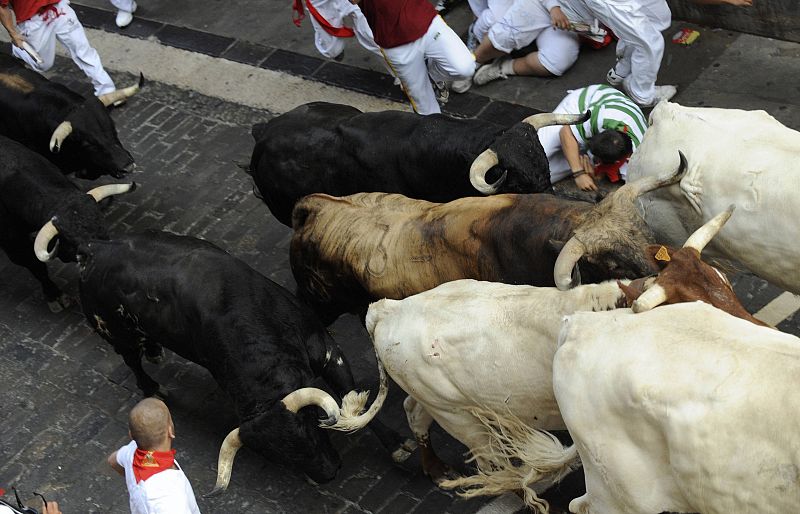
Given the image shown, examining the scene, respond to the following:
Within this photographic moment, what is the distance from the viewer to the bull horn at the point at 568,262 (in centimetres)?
507

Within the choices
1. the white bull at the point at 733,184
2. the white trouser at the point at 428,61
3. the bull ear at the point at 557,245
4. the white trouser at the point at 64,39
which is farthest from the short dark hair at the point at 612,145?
the white trouser at the point at 64,39

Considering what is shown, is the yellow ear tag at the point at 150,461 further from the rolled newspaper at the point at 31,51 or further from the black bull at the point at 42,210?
the rolled newspaper at the point at 31,51

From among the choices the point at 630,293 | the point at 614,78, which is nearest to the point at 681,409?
the point at 630,293

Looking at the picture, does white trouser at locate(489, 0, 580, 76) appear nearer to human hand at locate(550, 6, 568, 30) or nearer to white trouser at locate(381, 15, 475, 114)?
human hand at locate(550, 6, 568, 30)

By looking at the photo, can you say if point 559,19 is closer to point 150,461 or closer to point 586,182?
point 586,182

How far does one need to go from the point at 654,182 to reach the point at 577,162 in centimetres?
209

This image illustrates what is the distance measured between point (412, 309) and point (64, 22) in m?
6.34

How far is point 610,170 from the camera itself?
781 centimetres

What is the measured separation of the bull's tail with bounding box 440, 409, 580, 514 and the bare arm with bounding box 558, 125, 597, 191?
283 centimetres

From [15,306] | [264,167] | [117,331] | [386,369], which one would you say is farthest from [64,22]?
[386,369]

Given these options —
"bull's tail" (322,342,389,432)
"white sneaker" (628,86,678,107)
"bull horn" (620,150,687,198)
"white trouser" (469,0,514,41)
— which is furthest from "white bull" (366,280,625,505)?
"white trouser" (469,0,514,41)

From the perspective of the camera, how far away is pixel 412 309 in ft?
18.2

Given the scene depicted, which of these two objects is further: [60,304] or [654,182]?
[60,304]

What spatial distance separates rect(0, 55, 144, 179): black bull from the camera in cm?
915
